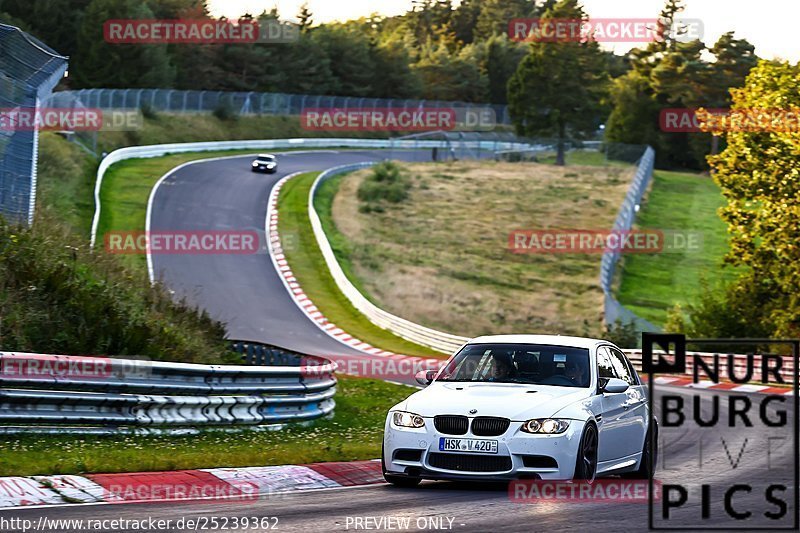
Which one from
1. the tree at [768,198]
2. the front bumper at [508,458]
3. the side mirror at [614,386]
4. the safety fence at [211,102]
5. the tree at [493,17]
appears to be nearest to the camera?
the front bumper at [508,458]

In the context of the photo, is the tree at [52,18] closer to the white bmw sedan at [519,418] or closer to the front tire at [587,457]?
the white bmw sedan at [519,418]

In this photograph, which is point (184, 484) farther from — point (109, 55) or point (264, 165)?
point (109, 55)

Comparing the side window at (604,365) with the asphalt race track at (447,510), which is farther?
the side window at (604,365)

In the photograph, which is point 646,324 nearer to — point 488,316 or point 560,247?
point 488,316

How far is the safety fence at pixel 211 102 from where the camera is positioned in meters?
63.6

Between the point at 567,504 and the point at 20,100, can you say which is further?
the point at 20,100

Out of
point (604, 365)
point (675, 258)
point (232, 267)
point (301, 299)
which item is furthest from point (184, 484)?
point (675, 258)

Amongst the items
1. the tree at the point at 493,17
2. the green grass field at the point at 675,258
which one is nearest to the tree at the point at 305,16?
the tree at the point at 493,17

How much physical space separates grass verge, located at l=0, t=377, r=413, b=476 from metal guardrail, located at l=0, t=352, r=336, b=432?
0.19 metres

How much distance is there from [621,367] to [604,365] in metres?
0.67

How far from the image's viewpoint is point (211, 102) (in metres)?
88.2

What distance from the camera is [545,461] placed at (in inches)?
422

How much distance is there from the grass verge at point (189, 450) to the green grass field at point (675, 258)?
27.4 metres

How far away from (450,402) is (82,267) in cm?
740
